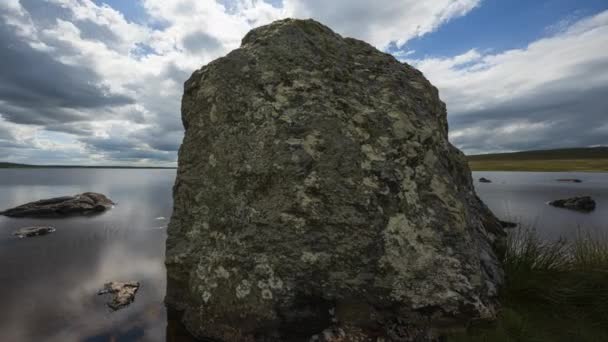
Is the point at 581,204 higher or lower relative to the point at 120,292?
lower

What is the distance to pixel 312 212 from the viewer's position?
485 centimetres

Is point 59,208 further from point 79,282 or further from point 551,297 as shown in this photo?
point 551,297

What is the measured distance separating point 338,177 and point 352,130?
3.40 feet

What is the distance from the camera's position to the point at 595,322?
5.10 m

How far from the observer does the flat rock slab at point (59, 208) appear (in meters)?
20.6

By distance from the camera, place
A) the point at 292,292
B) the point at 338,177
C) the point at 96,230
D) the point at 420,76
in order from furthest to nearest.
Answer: the point at 96,230, the point at 420,76, the point at 338,177, the point at 292,292

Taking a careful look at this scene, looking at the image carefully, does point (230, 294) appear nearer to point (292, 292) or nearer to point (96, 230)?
point (292, 292)

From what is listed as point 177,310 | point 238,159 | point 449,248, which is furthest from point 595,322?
point 177,310

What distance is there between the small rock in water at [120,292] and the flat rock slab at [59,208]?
17.8 m

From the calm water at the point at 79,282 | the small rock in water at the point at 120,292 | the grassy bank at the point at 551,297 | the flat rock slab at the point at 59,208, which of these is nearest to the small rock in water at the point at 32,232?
the calm water at the point at 79,282

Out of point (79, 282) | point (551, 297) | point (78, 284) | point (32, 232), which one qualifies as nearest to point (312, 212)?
point (551, 297)

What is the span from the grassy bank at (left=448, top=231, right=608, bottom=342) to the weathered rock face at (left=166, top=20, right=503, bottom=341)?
335mm

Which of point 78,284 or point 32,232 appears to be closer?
point 78,284

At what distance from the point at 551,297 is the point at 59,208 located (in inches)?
1099
